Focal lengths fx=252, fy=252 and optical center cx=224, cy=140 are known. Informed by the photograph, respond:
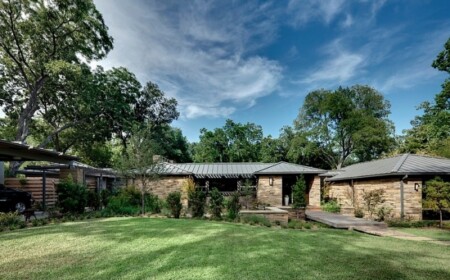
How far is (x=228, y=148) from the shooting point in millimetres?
38312

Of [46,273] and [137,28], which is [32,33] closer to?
[137,28]

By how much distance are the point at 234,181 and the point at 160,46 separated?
13706mm

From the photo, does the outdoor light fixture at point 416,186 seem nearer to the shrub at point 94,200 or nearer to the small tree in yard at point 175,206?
the small tree in yard at point 175,206

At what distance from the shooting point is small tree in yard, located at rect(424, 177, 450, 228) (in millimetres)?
11024

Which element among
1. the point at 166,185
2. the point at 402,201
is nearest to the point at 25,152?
the point at 166,185

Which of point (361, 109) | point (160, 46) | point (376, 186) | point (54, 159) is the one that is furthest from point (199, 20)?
point (361, 109)

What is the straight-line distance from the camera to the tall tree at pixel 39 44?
17.4 metres

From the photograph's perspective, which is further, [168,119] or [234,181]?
[168,119]

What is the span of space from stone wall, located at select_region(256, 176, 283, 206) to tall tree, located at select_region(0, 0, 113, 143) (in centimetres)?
1613

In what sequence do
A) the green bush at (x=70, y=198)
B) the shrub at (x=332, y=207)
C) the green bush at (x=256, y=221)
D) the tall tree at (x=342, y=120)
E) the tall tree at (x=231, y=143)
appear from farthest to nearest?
the tall tree at (x=231, y=143) → the tall tree at (x=342, y=120) → the shrub at (x=332, y=207) → the green bush at (x=70, y=198) → the green bush at (x=256, y=221)

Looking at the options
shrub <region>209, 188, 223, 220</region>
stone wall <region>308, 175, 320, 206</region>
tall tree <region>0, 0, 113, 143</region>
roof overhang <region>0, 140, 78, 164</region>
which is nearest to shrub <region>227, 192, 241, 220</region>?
shrub <region>209, 188, 223, 220</region>

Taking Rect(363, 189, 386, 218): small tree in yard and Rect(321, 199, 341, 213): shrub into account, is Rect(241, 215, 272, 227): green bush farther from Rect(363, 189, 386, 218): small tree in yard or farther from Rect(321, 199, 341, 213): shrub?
Rect(321, 199, 341, 213): shrub

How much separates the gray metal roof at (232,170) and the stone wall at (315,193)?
3.09 feet

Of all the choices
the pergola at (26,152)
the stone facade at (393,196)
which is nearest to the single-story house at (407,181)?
the stone facade at (393,196)
